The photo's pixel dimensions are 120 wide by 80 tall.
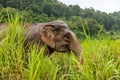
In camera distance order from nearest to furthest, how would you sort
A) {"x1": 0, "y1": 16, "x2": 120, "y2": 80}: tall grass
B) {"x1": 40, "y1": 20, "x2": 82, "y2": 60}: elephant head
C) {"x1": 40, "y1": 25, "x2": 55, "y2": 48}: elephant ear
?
{"x1": 0, "y1": 16, "x2": 120, "y2": 80}: tall grass < {"x1": 40, "y1": 20, "x2": 82, "y2": 60}: elephant head < {"x1": 40, "y1": 25, "x2": 55, "y2": 48}: elephant ear

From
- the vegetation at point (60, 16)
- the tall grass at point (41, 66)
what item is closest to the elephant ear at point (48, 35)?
the vegetation at point (60, 16)

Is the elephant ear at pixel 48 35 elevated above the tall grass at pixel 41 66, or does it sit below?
below

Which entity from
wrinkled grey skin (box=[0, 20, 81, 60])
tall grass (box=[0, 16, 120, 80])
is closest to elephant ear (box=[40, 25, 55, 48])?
wrinkled grey skin (box=[0, 20, 81, 60])

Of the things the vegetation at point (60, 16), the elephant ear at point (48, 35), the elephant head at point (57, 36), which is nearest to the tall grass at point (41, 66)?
the vegetation at point (60, 16)

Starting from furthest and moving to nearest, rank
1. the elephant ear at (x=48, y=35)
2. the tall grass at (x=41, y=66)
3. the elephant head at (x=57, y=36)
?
the elephant ear at (x=48, y=35)
the elephant head at (x=57, y=36)
the tall grass at (x=41, y=66)

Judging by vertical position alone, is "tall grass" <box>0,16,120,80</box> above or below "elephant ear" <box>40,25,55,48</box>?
above

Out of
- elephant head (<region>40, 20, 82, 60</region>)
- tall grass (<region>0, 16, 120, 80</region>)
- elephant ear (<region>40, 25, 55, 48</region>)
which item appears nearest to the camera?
tall grass (<region>0, 16, 120, 80</region>)

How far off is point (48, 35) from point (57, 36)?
112mm

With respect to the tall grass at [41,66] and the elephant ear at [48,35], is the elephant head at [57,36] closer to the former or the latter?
the elephant ear at [48,35]

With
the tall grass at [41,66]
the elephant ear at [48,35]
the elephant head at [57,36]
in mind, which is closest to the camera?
the tall grass at [41,66]

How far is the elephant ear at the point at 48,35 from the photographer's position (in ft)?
13.6

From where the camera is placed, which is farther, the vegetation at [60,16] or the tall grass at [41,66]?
the vegetation at [60,16]

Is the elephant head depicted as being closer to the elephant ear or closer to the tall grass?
the elephant ear

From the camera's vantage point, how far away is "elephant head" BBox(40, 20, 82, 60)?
3986 millimetres
